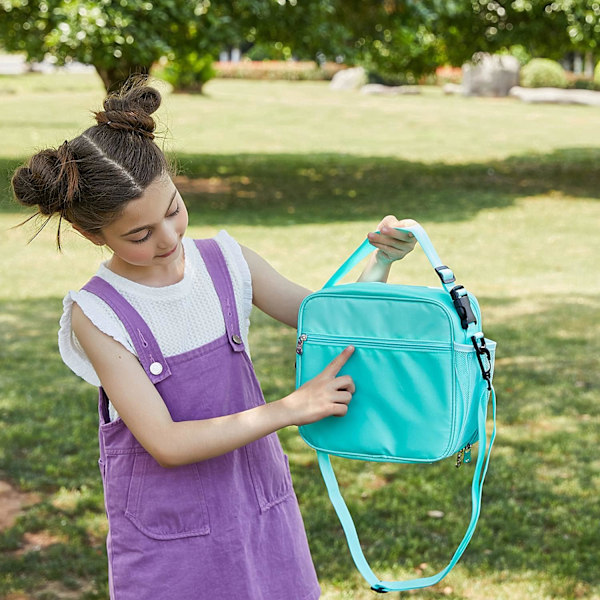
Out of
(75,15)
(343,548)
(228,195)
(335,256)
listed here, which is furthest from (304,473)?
(228,195)

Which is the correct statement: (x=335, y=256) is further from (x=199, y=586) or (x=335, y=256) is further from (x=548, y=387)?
(x=199, y=586)

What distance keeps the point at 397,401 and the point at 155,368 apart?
1.66 ft

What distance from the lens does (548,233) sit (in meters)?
11.9

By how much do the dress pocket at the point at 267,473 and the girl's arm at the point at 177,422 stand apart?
0.73ft

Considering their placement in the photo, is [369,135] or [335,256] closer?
[335,256]

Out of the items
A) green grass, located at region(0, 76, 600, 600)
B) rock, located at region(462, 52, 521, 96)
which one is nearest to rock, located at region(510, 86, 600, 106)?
rock, located at region(462, 52, 521, 96)

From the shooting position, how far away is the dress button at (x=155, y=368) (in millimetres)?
1956

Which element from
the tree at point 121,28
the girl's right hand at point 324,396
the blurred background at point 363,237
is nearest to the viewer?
the girl's right hand at point 324,396

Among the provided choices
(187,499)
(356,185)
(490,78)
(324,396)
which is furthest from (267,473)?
(490,78)

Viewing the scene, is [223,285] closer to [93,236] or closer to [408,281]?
[93,236]

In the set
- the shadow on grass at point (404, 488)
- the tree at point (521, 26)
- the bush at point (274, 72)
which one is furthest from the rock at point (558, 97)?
the shadow on grass at point (404, 488)

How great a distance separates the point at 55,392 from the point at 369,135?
60.9ft

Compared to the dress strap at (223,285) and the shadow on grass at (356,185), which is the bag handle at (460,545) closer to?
the dress strap at (223,285)

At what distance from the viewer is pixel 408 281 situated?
912 centimetres
